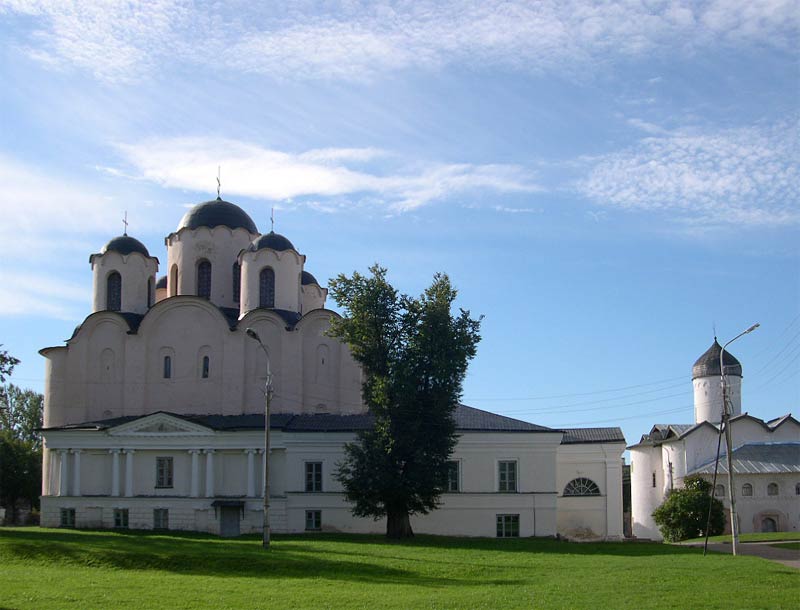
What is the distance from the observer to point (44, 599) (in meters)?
19.1

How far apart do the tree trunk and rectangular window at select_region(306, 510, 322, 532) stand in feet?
17.0

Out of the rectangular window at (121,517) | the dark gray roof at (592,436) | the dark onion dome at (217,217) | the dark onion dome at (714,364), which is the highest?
the dark onion dome at (217,217)

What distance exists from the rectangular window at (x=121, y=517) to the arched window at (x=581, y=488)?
21.0m

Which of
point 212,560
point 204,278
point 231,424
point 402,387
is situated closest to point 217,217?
point 204,278

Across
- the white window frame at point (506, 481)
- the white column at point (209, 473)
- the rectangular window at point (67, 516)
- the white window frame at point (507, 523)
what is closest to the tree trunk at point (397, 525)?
the white window frame at point (507, 523)

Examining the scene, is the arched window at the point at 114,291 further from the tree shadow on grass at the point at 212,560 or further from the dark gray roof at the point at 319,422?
the tree shadow on grass at the point at 212,560

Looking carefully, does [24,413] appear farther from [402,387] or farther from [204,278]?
[402,387]

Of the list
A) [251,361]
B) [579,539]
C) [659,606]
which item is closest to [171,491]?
[251,361]

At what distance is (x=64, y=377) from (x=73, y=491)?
732 centimetres

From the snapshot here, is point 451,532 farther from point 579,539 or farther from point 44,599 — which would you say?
point 44,599

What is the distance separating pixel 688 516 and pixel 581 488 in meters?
7.34

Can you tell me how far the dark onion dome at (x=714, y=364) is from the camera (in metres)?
65.8

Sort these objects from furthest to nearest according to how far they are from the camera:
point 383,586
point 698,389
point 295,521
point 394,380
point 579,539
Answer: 1. point 698,389
2. point 579,539
3. point 295,521
4. point 394,380
5. point 383,586

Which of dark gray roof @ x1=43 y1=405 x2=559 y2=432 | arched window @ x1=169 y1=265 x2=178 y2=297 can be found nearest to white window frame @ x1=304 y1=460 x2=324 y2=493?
dark gray roof @ x1=43 y1=405 x2=559 y2=432
